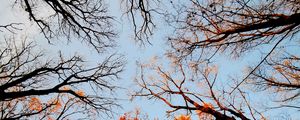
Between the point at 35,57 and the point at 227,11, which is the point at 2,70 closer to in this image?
the point at 35,57

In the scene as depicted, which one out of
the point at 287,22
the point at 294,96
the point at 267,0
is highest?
the point at 267,0

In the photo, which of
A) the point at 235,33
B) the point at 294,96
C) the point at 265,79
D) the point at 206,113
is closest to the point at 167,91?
the point at 206,113

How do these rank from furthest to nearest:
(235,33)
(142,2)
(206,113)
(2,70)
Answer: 1. (206,113)
2. (2,70)
3. (142,2)
4. (235,33)

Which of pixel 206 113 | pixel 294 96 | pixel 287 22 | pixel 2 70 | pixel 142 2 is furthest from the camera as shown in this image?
pixel 206 113

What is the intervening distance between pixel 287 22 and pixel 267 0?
1.04 meters

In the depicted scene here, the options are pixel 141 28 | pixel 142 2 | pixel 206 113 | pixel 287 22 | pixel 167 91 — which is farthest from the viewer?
pixel 167 91

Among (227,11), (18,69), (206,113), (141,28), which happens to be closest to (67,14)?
(141,28)

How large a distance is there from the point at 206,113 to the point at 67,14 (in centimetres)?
644

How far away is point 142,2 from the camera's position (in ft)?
24.1

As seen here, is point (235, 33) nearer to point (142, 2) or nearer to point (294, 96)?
point (142, 2)

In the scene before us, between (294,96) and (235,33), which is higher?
(235,33)

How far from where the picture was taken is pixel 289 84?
9.69 metres

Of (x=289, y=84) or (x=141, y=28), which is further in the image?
(x=289, y=84)

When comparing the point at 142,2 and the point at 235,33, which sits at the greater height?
the point at 142,2
